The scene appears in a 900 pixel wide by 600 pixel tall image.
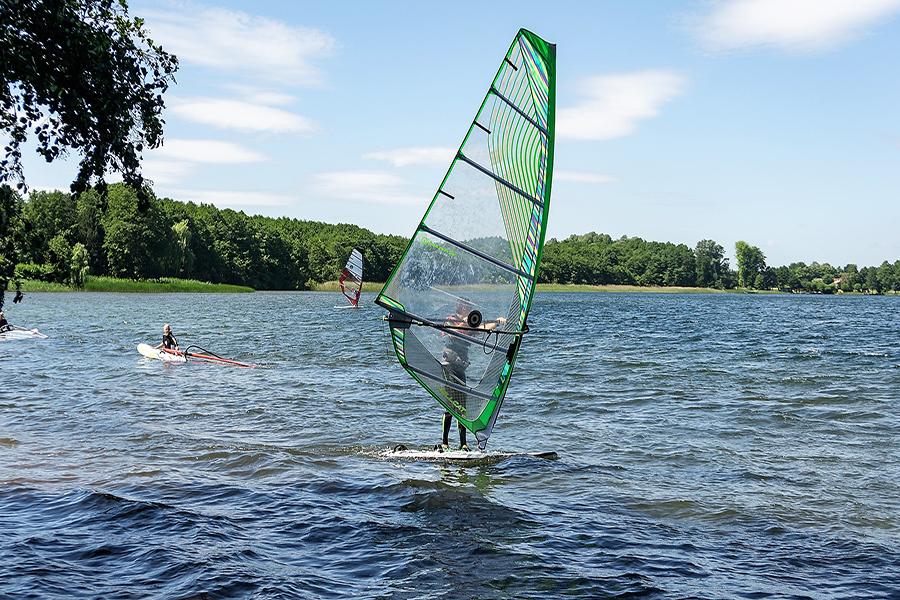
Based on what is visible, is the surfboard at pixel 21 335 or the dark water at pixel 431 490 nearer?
the dark water at pixel 431 490

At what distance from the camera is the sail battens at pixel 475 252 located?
11.2 metres

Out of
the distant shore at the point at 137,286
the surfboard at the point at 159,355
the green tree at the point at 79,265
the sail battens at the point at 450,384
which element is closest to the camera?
the sail battens at the point at 450,384

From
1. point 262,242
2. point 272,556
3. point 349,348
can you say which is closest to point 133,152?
point 272,556

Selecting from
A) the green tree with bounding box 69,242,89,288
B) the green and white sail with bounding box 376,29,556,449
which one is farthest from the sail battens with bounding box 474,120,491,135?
the green tree with bounding box 69,242,89,288

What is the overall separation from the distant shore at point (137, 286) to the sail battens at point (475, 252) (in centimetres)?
7853

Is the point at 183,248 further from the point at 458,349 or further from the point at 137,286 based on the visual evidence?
the point at 458,349

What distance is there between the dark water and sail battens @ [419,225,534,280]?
9.73ft

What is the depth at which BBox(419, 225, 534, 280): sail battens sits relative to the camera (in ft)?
36.6

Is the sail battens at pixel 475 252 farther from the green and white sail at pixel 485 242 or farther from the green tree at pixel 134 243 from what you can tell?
the green tree at pixel 134 243

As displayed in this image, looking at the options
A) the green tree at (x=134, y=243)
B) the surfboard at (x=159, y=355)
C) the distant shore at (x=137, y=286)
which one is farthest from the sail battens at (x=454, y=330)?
the green tree at (x=134, y=243)

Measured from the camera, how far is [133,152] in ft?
23.0

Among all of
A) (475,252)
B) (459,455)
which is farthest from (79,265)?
(475,252)

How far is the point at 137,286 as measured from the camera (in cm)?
9856

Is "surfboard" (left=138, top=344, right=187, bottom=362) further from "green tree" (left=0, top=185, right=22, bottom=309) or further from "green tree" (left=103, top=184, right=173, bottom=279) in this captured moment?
"green tree" (left=103, top=184, right=173, bottom=279)
